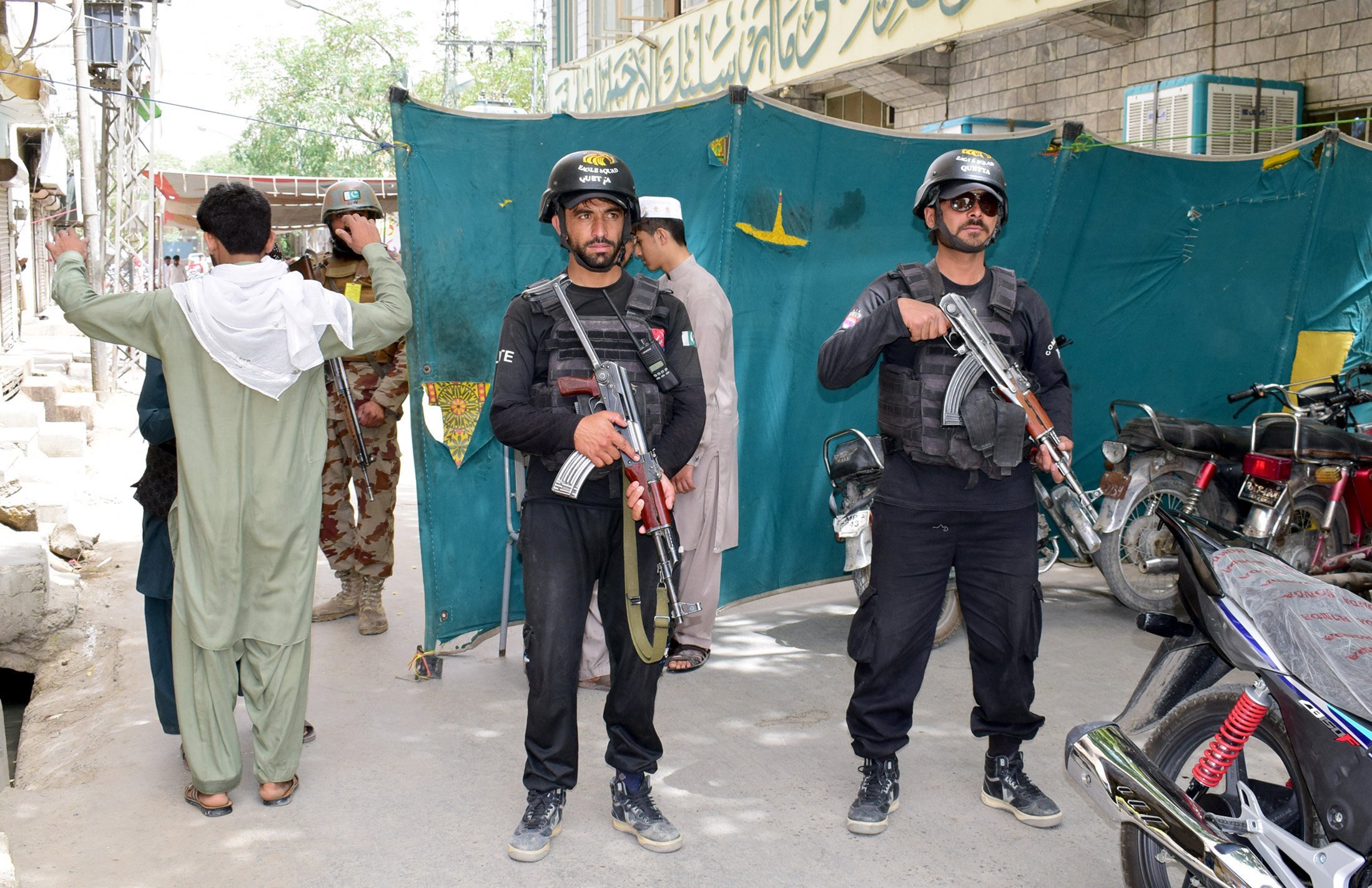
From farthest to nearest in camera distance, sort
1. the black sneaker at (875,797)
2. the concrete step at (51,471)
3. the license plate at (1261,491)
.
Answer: the concrete step at (51,471), the license plate at (1261,491), the black sneaker at (875,797)

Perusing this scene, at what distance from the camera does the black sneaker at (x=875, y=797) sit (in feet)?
11.3

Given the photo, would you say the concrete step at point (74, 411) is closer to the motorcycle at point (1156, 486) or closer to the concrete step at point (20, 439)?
the concrete step at point (20, 439)

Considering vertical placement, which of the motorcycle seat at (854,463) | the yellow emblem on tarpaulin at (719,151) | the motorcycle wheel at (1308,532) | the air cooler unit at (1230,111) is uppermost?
the air cooler unit at (1230,111)

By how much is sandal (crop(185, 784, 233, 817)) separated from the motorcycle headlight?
4.21 meters

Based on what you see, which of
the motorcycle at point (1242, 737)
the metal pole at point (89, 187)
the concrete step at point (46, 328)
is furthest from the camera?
the concrete step at point (46, 328)

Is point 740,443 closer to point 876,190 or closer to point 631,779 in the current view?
point 876,190

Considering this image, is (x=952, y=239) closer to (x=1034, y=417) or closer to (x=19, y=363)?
(x=1034, y=417)

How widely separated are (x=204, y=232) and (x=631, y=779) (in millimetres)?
2068

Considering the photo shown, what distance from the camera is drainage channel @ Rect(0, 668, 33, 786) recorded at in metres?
5.19

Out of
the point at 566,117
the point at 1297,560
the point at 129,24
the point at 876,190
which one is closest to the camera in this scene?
the point at 566,117

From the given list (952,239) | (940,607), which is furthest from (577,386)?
(940,607)

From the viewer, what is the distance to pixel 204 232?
3.47 m

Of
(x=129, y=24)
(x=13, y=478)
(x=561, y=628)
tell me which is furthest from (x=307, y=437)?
(x=129, y=24)

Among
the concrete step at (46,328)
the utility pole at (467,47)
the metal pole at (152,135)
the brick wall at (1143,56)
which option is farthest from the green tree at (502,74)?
the brick wall at (1143,56)
